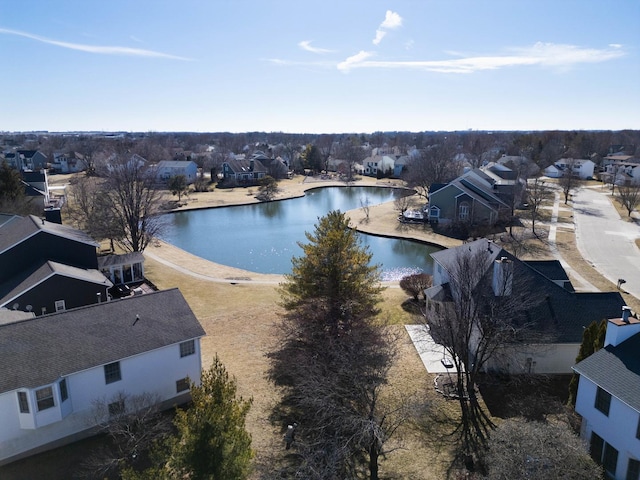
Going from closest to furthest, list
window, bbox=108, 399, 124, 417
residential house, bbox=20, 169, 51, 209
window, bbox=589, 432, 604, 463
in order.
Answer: window, bbox=589, 432, 604, 463 → window, bbox=108, 399, 124, 417 → residential house, bbox=20, 169, 51, 209

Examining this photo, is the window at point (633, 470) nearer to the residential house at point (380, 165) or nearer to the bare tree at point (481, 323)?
the bare tree at point (481, 323)

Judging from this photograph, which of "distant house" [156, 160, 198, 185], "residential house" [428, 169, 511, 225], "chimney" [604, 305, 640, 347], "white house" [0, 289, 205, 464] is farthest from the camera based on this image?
"distant house" [156, 160, 198, 185]

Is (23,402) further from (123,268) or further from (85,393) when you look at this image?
(123,268)

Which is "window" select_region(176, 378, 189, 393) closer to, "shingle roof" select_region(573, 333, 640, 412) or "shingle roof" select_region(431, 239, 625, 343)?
"shingle roof" select_region(431, 239, 625, 343)

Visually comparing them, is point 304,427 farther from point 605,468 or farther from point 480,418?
point 605,468

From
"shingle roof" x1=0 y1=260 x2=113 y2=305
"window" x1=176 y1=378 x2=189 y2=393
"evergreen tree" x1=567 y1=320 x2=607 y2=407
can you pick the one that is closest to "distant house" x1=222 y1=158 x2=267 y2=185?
"shingle roof" x1=0 y1=260 x2=113 y2=305

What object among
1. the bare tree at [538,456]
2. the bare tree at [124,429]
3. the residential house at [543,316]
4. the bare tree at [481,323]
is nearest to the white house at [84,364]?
the bare tree at [124,429]
